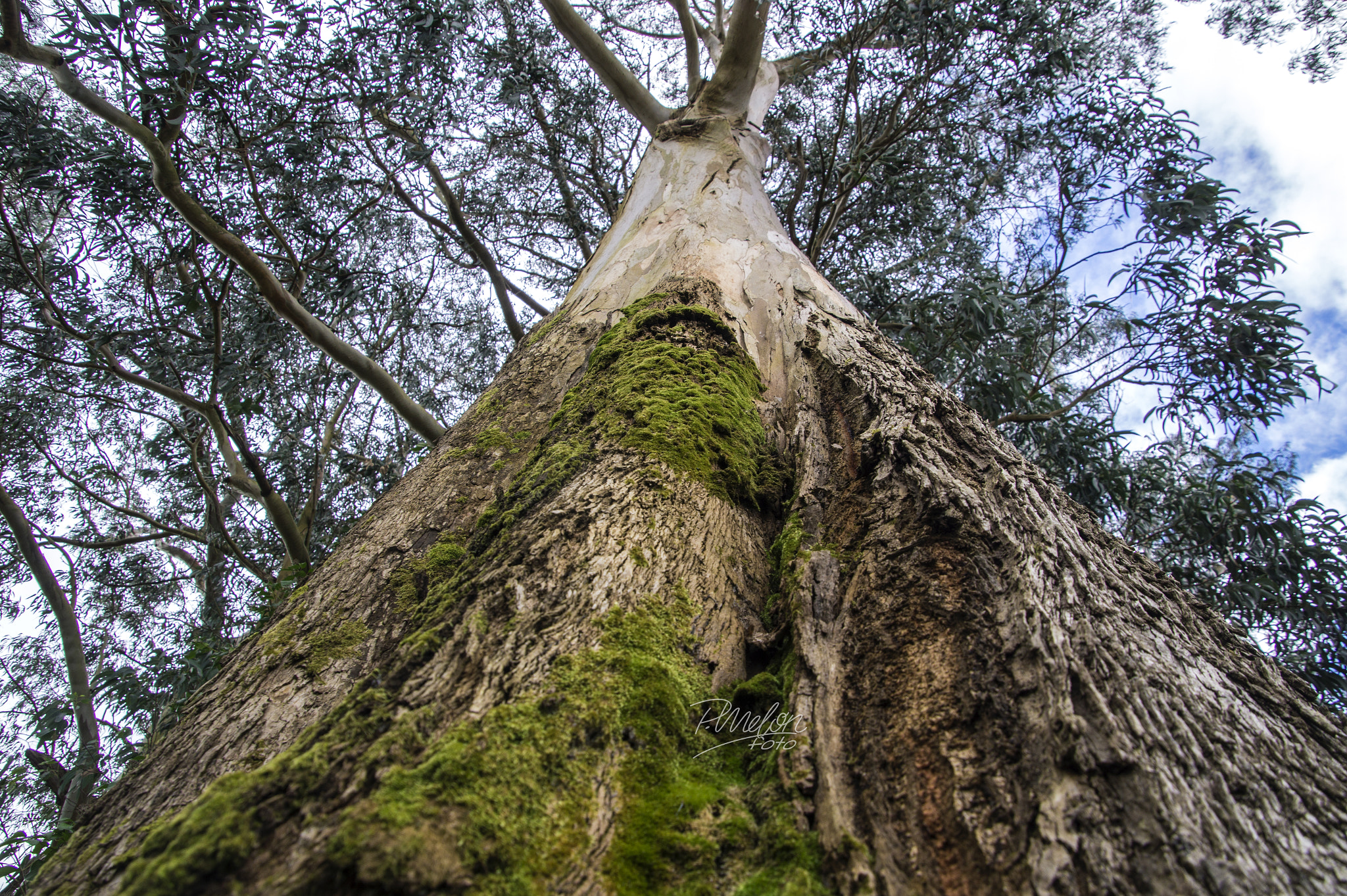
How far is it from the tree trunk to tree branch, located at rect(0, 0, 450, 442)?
203cm

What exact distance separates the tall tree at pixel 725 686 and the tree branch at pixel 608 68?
3.15 meters

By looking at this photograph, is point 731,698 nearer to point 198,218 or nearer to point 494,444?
point 494,444

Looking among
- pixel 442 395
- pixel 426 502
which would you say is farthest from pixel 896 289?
pixel 426 502

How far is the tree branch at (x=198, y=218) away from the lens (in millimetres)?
2672

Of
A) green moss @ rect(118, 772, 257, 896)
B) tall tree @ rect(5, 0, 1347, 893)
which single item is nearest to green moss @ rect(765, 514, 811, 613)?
tall tree @ rect(5, 0, 1347, 893)

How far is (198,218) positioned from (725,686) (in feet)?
10.6

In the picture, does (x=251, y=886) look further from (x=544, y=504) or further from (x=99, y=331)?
(x=99, y=331)

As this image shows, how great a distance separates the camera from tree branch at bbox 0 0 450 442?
2672 millimetres

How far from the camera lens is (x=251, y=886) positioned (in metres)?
0.62

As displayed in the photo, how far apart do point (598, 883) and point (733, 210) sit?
264 centimetres

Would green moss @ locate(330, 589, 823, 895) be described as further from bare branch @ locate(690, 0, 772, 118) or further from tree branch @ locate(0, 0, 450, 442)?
bare branch @ locate(690, 0, 772, 118)

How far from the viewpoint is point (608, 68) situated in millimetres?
4426

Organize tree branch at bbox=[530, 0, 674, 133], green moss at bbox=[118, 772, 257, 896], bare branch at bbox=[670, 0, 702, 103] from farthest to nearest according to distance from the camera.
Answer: bare branch at bbox=[670, 0, 702, 103]
tree branch at bbox=[530, 0, 674, 133]
green moss at bbox=[118, 772, 257, 896]

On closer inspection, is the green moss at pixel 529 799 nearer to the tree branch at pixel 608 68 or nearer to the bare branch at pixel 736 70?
the bare branch at pixel 736 70
